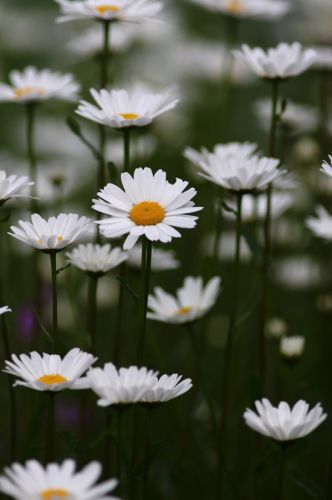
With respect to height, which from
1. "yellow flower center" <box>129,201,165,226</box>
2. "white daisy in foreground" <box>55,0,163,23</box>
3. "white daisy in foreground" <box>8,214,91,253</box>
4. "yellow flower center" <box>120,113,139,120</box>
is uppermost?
"white daisy in foreground" <box>55,0,163,23</box>

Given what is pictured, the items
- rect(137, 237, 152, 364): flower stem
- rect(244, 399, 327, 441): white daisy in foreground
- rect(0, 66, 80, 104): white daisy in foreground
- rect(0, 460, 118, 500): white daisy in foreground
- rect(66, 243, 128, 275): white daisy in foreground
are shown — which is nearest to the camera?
rect(0, 460, 118, 500): white daisy in foreground

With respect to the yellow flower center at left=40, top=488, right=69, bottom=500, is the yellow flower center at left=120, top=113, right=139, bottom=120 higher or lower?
higher

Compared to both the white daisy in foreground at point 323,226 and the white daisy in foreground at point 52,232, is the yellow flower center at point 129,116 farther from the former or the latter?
the white daisy in foreground at point 323,226

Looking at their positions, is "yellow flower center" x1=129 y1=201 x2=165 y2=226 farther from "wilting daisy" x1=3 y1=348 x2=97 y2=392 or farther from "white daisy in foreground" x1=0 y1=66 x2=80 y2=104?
"white daisy in foreground" x1=0 y1=66 x2=80 y2=104

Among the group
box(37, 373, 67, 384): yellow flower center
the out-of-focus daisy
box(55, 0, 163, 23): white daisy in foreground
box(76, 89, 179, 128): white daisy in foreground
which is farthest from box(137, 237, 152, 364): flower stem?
box(55, 0, 163, 23): white daisy in foreground

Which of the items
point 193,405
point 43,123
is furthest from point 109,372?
point 43,123

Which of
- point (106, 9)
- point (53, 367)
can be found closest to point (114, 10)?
point (106, 9)

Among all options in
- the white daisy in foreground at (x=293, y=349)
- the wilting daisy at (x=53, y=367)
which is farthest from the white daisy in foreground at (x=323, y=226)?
the wilting daisy at (x=53, y=367)
